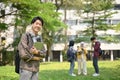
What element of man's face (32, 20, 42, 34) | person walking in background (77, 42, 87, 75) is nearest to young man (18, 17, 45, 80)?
man's face (32, 20, 42, 34)

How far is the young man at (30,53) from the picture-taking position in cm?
703

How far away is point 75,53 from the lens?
53.8 feet

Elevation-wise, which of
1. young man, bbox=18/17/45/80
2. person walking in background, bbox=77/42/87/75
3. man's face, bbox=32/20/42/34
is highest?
man's face, bbox=32/20/42/34

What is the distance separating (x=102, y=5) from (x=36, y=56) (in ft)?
118

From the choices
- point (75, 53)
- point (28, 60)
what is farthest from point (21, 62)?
point (75, 53)

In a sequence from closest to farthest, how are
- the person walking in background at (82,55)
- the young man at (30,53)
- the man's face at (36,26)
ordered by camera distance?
the young man at (30,53), the man's face at (36,26), the person walking in background at (82,55)

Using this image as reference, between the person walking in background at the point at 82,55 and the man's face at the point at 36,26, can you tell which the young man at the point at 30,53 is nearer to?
the man's face at the point at 36,26

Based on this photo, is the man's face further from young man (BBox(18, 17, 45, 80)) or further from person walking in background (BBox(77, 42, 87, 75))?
person walking in background (BBox(77, 42, 87, 75))

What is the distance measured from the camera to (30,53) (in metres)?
7.05

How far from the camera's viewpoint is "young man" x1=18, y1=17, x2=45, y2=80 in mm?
7031

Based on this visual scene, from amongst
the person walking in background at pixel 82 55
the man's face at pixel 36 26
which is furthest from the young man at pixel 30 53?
the person walking in background at pixel 82 55

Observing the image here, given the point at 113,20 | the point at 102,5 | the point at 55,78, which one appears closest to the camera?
the point at 55,78

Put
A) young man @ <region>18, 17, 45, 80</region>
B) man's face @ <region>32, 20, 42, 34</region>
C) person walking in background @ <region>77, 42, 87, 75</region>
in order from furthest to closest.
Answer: person walking in background @ <region>77, 42, 87, 75</region> → man's face @ <region>32, 20, 42, 34</region> → young man @ <region>18, 17, 45, 80</region>

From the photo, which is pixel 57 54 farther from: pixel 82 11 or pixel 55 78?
pixel 55 78
